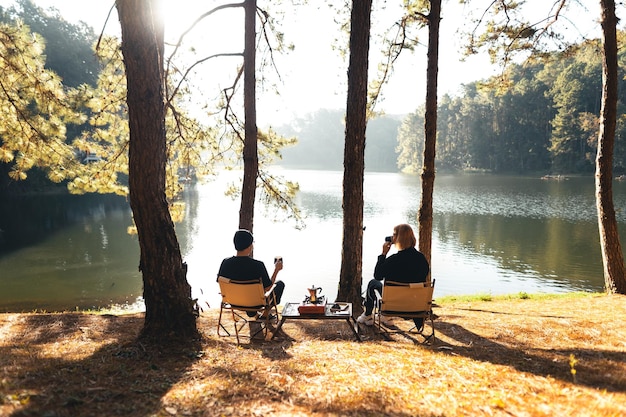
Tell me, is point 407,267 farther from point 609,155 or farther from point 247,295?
point 609,155

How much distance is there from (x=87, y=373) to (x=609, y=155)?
8845 mm

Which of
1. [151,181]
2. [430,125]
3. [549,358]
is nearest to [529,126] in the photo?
[430,125]

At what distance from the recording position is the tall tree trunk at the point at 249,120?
7.61m

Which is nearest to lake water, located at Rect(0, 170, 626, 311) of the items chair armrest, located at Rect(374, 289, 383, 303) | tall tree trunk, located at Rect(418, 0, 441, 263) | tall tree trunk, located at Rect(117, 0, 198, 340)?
tall tree trunk, located at Rect(418, 0, 441, 263)

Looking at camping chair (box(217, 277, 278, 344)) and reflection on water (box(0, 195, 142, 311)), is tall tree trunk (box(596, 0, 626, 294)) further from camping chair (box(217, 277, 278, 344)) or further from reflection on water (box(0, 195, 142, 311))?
reflection on water (box(0, 195, 142, 311))

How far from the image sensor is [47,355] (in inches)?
138

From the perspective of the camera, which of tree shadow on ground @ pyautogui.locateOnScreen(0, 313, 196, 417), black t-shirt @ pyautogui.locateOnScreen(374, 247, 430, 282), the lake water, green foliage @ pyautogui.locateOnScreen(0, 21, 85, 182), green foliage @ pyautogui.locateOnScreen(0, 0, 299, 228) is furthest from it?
the lake water

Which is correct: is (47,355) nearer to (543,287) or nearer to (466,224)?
(543,287)

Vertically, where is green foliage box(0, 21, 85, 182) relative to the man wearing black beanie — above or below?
above

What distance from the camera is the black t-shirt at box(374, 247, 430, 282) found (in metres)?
4.45

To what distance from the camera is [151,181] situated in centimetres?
383

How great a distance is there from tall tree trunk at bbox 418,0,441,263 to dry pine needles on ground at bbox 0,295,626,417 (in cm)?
230

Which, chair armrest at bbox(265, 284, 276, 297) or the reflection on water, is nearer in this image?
chair armrest at bbox(265, 284, 276, 297)

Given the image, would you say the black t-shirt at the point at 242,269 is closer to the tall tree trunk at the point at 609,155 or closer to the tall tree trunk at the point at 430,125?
the tall tree trunk at the point at 430,125
